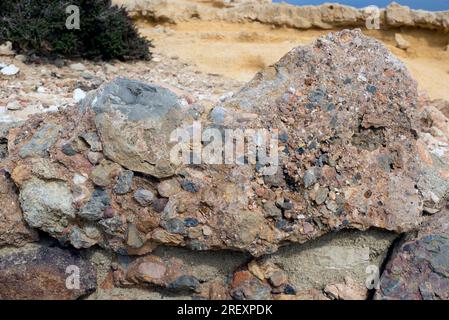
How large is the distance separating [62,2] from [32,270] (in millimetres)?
4181

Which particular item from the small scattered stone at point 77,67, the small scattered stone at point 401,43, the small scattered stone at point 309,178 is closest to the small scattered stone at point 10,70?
the small scattered stone at point 77,67

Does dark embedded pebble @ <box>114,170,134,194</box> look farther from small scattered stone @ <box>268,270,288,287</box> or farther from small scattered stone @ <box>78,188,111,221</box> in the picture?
small scattered stone @ <box>268,270,288,287</box>

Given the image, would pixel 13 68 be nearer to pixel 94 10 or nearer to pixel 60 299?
pixel 94 10

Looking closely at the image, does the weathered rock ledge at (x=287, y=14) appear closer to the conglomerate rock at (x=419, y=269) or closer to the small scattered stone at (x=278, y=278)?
the conglomerate rock at (x=419, y=269)

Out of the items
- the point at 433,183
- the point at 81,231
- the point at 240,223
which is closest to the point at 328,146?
the point at 240,223

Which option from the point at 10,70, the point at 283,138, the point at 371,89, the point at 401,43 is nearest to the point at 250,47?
the point at 401,43

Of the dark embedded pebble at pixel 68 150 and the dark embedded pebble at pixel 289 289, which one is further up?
the dark embedded pebble at pixel 68 150

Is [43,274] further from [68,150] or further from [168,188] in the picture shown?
→ [168,188]

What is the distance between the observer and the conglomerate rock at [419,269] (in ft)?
8.59

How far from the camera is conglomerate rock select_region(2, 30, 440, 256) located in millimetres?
2480

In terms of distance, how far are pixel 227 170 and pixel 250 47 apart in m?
7.08

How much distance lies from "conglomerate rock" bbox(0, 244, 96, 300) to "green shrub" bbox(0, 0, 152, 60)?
3.45m

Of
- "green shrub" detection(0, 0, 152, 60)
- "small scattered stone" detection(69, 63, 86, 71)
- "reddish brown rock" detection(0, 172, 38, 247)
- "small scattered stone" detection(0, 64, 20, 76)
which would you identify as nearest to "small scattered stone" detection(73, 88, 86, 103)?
"small scattered stone" detection(0, 64, 20, 76)

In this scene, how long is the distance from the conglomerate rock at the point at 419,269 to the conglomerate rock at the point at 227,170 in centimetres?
13
